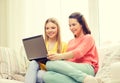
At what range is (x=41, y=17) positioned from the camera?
3.30 m

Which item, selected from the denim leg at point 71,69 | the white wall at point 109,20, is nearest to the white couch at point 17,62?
the denim leg at point 71,69

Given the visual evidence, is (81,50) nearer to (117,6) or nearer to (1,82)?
(1,82)

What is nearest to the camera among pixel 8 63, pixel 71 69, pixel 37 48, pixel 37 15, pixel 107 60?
pixel 71 69

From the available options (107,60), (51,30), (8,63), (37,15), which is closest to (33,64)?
(51,30)

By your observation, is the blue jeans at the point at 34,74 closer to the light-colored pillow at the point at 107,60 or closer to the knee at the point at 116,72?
the light-colored pillow at the point at 107,60

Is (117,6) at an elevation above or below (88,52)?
above

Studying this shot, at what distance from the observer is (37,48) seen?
1.96m

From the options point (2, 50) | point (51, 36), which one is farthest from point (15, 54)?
point (51, 36)

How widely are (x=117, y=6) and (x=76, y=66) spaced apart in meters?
1.14

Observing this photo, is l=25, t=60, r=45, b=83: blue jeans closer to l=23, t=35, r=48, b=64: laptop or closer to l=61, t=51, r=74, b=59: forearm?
l=23, t=35, r=48, b=64: laptop

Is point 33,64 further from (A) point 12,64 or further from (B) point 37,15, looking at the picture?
(B) point 37,15

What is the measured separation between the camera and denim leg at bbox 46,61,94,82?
1.68 m

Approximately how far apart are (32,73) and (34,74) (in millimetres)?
17

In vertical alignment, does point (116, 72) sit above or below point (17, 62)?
above
